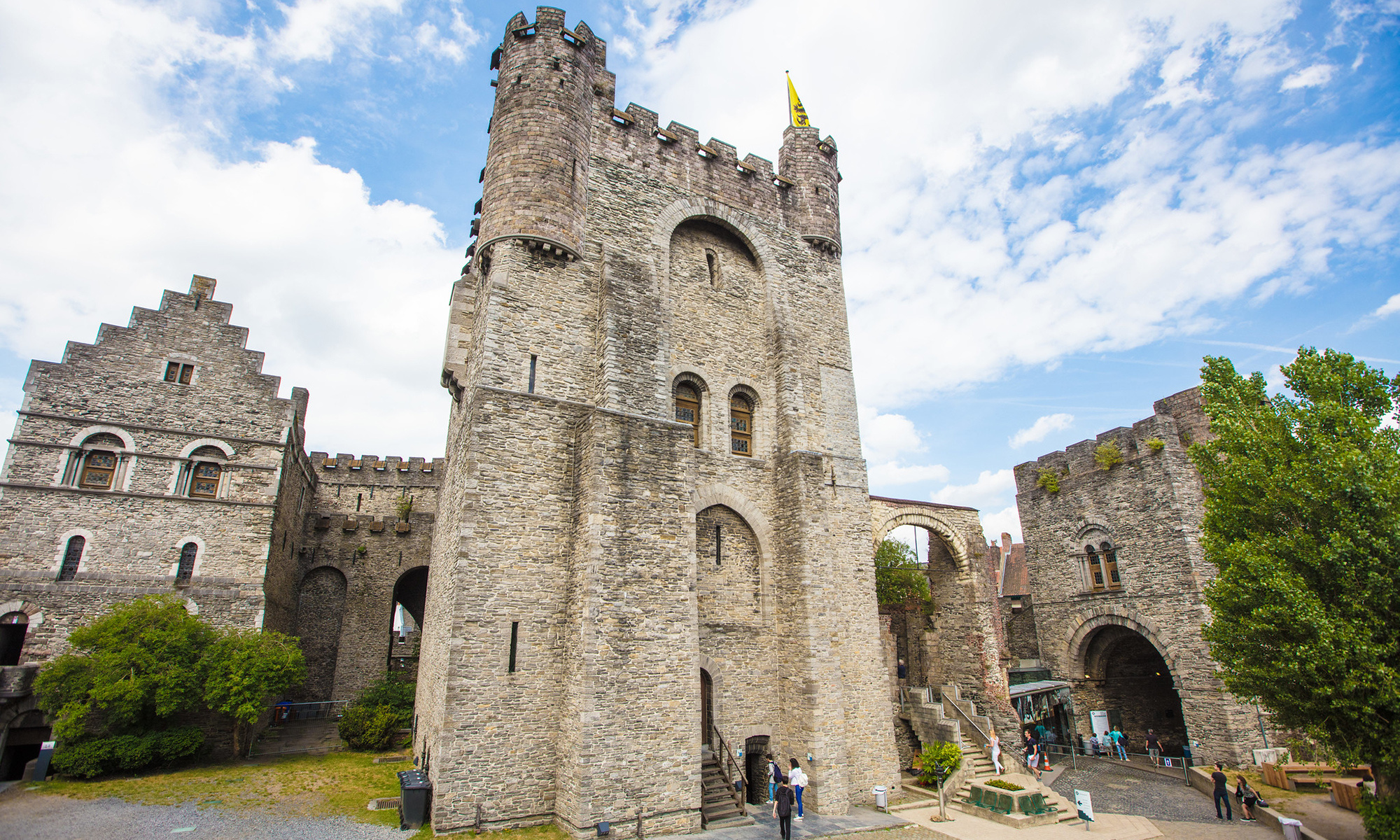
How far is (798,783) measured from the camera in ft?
41.2

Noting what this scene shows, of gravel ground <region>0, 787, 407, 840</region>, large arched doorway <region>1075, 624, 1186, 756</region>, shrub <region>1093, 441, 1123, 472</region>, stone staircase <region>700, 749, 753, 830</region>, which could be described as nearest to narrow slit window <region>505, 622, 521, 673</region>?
gravel ground <region>0, 787, 407, 840</region>

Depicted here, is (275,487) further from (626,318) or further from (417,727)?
(626,318)

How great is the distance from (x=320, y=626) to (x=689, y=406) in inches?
675

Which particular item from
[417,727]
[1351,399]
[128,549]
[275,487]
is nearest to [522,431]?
[417,727]

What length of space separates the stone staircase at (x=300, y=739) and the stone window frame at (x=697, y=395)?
1288cm

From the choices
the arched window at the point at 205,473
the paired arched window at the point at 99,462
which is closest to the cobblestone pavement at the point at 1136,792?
the arched window at the point at 205,473

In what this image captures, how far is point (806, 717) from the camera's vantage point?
13.9m

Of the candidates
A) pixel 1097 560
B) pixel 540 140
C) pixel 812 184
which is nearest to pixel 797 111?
pixel 812 184

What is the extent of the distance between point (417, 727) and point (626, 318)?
36.1ft

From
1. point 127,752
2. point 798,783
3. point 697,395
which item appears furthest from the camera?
point 697,395

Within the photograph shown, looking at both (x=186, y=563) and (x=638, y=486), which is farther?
(x=186, y=563)

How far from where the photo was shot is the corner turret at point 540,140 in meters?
14.4

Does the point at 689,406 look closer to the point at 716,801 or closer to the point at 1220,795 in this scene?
the point at 716,801

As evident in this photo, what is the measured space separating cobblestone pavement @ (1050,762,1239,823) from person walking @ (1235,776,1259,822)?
0.25 meters
